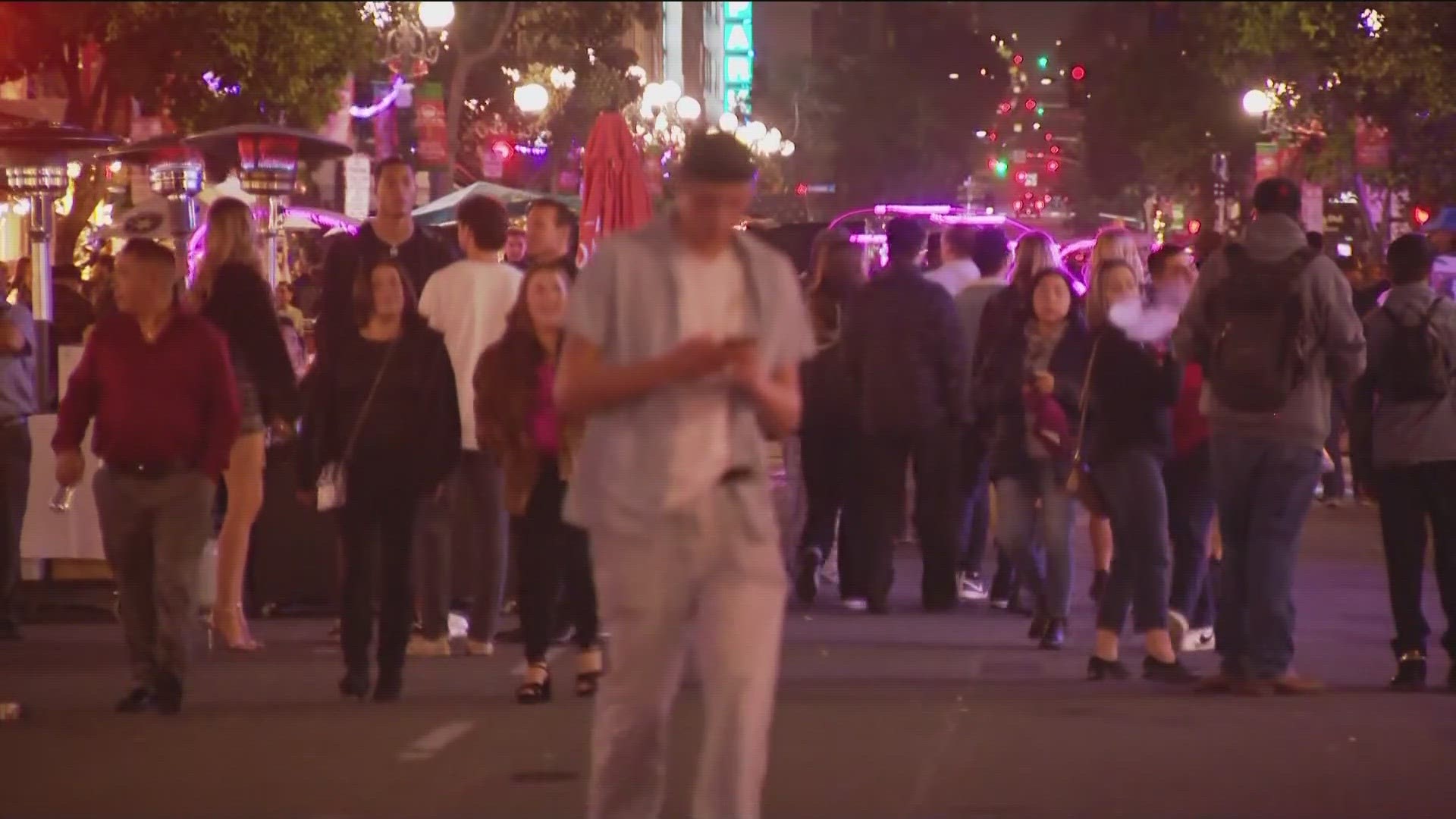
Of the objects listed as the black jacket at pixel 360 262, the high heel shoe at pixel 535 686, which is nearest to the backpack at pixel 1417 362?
the high heel shoe at pixel 535 686

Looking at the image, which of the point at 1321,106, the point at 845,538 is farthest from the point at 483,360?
the point at 1321,106

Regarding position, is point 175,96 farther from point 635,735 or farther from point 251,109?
point 635,735

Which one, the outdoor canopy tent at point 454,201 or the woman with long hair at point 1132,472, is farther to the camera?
the outdoor canopy tent at point 454,201

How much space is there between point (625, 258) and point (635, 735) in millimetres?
1132

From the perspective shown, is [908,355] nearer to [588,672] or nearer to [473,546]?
[473,546]

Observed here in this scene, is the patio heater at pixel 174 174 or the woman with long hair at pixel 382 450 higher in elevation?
the patio heater at pixel 174 174

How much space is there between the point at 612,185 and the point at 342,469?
471 centimetres

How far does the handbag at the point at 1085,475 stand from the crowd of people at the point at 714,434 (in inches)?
1.0

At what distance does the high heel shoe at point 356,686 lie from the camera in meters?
9.73

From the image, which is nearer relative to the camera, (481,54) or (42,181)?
(481,54)

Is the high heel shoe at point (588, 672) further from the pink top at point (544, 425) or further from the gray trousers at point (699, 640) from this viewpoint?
the gray trousers at point (699, 640)

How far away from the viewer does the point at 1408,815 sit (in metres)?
7.54

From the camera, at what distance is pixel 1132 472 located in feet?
33.7

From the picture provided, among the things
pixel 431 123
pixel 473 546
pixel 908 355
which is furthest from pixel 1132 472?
pixel 431 123
